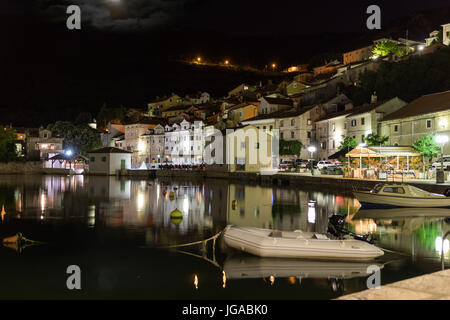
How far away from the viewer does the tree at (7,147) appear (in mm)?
83562

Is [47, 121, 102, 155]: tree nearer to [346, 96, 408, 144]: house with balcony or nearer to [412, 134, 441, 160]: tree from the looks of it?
[346, 96, 408, 144]: house with balcony

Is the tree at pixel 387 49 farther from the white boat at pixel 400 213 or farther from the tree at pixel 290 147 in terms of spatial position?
the white boat at pixel 400 213

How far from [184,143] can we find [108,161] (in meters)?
16.6

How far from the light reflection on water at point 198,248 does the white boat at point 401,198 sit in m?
0.61

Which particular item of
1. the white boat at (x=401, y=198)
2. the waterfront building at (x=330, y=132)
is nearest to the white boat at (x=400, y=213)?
the white boat at (x=401, y=198)

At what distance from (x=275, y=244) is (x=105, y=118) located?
124498mm

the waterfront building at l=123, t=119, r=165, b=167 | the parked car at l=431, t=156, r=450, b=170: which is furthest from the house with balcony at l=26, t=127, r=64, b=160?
the parked car at l=431, t=156, r=450, b=170

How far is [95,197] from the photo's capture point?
33.6 meters

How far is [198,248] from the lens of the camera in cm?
1450

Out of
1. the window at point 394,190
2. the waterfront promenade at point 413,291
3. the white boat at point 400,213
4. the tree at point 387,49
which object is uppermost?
the tree at point 387,49

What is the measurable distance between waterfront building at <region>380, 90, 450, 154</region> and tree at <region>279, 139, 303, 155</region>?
15.0 m

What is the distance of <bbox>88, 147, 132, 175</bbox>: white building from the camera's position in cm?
6881

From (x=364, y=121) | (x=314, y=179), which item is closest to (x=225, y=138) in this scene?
(x=364, y=121)

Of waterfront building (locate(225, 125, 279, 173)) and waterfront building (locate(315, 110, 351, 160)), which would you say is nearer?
waterfront building (locate(315, 110, 351, 160))
